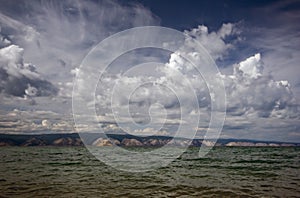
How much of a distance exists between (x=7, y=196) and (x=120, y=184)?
8.85 m

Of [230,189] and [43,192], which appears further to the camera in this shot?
[230,189]

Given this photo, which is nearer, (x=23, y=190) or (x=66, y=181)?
(x=23, y=190)

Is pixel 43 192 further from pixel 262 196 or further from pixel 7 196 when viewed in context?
pixel 262 196

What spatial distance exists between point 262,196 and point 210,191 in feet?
11.9

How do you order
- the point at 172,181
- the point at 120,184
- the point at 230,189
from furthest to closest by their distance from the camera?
the point at 172,181 → the point at 120,184 → the point at 230,189

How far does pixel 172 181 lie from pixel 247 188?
6698 mm

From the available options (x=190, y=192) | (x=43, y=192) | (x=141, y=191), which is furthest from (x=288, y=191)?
(x=43, y=192)

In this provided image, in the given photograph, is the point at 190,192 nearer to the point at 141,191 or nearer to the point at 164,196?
the point at 164,196

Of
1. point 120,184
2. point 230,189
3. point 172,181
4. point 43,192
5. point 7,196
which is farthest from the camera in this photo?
point 172,181

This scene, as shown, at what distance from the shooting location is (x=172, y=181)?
23.6 m

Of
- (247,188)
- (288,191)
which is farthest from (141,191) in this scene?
(288,191)

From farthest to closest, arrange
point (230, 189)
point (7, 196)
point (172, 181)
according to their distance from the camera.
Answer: point (172, 181) < point (230, 189) < point (7, 196)

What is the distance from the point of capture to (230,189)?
19.8 meters

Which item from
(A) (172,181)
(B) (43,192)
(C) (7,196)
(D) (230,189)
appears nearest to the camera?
(C) (7,196)
